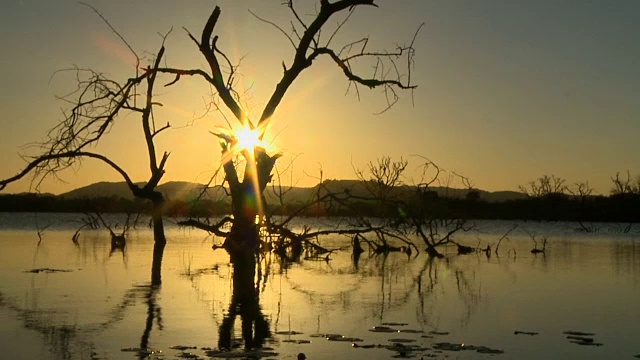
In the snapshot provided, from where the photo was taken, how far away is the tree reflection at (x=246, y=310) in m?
9.60

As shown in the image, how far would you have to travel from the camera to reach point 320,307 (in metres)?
12.8

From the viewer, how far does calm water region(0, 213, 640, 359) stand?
9.34 metres

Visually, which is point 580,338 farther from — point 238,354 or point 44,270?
point 44,270

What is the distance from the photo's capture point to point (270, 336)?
32.4 ft

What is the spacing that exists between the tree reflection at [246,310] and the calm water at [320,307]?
83 millimetres

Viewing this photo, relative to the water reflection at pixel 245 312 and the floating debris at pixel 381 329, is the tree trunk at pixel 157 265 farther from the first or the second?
the floating debris at pixel 381 329

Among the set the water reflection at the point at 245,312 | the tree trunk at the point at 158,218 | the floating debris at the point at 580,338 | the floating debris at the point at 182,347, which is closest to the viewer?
the floating debris at the point at 182,347

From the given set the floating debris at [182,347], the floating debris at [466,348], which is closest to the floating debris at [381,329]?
the floating debris at [466,348]

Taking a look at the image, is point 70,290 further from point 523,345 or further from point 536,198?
point 536,198

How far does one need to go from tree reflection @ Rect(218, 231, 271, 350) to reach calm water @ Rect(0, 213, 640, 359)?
0.08 m

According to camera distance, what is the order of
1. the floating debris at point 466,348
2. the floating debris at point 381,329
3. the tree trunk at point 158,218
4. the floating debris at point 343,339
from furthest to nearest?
the tree trunk at point 158,218
the floating debris at point 381,329
the floating debris at point 343,339
the floating debris at point 466,348

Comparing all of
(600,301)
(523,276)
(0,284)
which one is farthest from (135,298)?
(523,276)

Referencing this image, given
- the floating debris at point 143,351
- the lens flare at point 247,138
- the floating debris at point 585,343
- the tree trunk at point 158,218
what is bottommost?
the floating debris at point 143,351

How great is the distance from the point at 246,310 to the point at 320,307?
1151 millimetres
